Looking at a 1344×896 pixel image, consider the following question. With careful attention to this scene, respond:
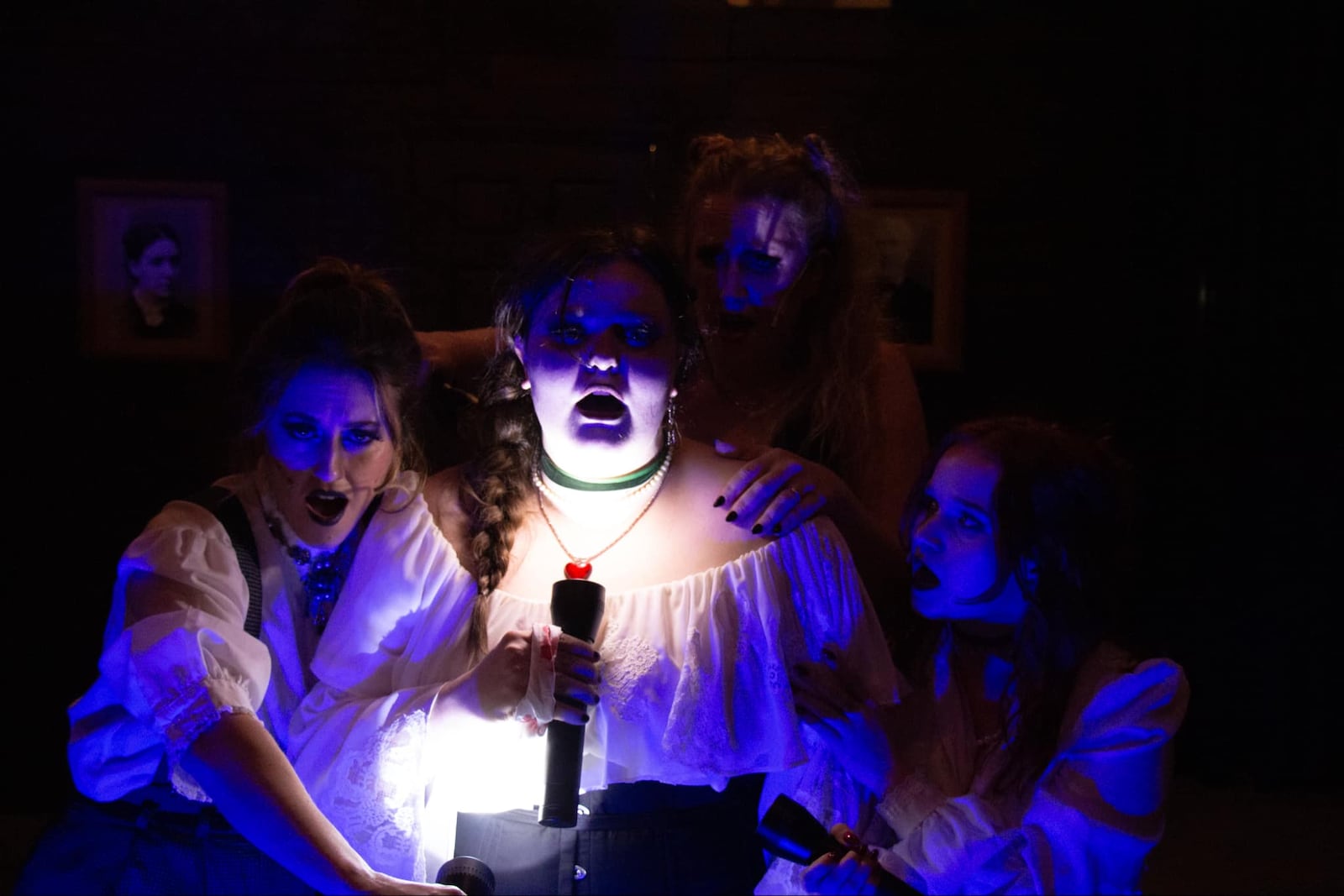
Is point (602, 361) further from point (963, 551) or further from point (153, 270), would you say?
point (153, 270)

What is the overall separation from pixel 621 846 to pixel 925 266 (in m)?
2.35

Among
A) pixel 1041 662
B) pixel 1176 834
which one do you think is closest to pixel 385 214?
pixel 1041 662

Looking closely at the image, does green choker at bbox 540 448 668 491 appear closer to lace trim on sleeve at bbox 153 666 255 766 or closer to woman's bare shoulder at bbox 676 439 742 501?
woman's bare shoulder at bbox 676 439 742 501

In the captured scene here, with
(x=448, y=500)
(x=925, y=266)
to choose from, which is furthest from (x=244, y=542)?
(x=925, y=266)

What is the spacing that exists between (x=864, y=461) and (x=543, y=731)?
101 cm

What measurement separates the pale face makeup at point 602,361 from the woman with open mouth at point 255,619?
27cm

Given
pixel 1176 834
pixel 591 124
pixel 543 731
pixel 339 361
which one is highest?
pixel 591 124

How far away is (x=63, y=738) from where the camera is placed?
145 inches

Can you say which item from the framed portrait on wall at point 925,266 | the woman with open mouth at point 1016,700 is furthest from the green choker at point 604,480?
the framed portrait on wall at point 925,266

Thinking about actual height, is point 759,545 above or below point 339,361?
below

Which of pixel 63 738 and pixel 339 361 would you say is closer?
pixel 339 361

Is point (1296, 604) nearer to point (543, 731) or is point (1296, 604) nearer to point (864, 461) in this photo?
point (864, 461)

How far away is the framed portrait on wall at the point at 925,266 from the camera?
360 centimetres

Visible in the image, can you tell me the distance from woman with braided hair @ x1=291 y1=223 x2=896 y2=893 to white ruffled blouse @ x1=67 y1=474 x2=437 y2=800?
0.25 feet
